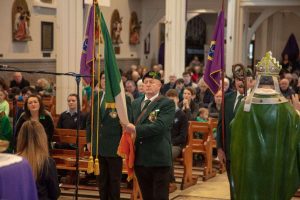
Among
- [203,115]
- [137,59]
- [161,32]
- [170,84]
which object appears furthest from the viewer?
[161,32]

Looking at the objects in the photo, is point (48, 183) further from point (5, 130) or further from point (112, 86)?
point (5, 130)

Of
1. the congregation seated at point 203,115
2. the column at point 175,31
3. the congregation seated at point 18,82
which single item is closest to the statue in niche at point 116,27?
the column at point 175,31

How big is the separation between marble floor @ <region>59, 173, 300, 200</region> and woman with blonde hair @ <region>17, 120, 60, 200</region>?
365 cm

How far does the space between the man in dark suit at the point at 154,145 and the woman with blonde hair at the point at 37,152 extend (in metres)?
1.23

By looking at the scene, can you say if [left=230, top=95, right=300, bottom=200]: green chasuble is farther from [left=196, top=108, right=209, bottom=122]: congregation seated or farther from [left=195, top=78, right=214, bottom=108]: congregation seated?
[left=195, top=78, right=214, bottom=108]: congregation seated

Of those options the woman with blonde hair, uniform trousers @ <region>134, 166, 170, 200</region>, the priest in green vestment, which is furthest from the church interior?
the priest in green vestment

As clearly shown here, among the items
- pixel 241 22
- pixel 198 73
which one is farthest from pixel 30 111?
pixel 241 22

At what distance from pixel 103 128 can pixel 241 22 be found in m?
16.1

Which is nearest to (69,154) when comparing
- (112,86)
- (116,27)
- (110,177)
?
(110,177)

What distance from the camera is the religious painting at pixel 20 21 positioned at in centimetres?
1707

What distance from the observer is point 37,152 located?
16.9ft

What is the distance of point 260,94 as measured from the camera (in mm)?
5152

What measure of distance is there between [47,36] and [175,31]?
14.2 ft

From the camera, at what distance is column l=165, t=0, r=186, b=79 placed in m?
16.6
